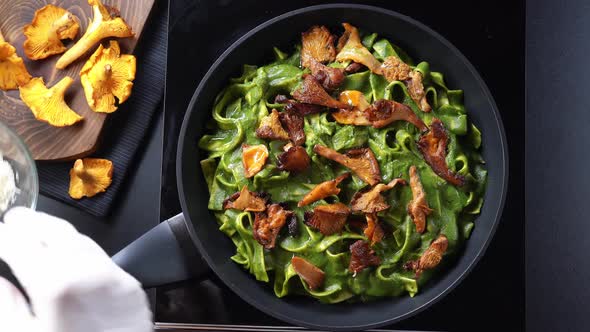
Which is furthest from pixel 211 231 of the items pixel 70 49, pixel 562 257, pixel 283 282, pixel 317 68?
pixel 562 257

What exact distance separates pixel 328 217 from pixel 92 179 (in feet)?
3.83

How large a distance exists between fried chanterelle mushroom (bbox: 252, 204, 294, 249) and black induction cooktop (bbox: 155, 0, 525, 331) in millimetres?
474

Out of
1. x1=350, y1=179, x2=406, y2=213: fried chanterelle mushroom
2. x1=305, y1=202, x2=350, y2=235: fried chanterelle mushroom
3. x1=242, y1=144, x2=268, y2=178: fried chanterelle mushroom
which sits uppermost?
x1=242, y1=144, x2=268, y2=178: fried chanterelle mushroom

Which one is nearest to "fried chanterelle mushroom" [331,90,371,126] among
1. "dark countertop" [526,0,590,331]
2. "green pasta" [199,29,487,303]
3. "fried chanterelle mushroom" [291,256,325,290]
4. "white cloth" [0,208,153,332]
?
"green pasta" [199,29,487,303]

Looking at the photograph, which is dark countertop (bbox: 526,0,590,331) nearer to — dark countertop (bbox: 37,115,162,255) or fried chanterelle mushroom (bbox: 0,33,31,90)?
dark countertop (bbox: 37,115,162,255)

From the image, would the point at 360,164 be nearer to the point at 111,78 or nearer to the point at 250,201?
the point at 250,201

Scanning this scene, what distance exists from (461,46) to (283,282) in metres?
1.21

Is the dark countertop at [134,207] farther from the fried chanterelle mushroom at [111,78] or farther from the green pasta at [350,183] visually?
the green pasta at [350,183]

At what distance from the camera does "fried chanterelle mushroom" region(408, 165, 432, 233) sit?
2340 mm

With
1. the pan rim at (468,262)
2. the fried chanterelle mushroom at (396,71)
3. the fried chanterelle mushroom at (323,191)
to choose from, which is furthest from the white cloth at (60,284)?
the fried chanterelle mushroom at (396,71)

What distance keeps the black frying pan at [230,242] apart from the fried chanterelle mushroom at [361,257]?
19 cm

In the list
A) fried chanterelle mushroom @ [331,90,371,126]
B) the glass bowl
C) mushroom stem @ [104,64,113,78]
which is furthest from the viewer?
mushroom stem @ [104,64,113,78]

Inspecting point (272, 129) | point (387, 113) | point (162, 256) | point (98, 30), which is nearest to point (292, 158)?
point (272, 129)

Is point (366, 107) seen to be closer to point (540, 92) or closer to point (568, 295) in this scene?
point (540, 92)
